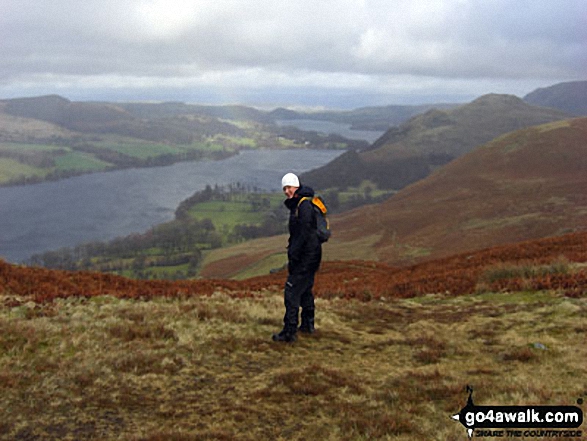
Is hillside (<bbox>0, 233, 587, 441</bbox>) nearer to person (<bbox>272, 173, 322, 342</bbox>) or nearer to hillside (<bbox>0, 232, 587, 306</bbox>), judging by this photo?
hillside (<bbox>0, 232, 587, 306</bbox>)

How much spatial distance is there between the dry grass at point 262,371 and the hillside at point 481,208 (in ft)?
145

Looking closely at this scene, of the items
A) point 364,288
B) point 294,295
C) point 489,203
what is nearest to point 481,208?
point 489,203

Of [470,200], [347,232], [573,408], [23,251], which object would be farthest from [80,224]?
[573,408]

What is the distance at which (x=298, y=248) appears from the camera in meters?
10.9

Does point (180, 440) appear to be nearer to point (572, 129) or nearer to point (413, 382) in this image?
point (413, 382)

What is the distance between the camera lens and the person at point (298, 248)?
1076 centimetres

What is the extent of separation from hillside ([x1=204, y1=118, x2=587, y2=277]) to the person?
46.0 meters

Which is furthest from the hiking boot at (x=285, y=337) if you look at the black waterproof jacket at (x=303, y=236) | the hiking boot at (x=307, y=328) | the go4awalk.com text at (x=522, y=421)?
the go4awalk.com text at (x=522, y=421)

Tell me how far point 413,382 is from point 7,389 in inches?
294

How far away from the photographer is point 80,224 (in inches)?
7347

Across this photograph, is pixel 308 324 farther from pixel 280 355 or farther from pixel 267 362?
pixel 267 362

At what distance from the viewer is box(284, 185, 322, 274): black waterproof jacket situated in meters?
10.7

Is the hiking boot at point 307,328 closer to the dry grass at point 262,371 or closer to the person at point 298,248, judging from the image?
the dry grass at point 262,371

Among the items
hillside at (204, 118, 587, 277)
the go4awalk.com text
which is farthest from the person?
hillside at (204, 118, 587, 277)
